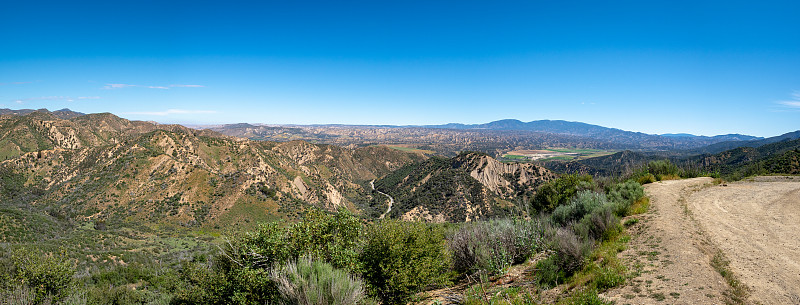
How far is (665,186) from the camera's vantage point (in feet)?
72.6

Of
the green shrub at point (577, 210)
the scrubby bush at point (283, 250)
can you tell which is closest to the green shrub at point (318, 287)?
the scrubby bush at point (283, 250)

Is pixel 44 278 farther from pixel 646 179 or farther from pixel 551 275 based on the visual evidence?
pixel 646 179

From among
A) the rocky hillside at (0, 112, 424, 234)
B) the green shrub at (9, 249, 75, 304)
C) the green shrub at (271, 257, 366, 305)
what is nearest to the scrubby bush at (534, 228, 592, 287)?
the green shrub at (271, 257, 366, 305)

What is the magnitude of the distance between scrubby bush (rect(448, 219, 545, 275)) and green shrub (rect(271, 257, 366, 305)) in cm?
611

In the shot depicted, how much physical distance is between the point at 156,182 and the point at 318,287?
235 ft

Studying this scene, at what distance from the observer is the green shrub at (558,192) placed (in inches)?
1112

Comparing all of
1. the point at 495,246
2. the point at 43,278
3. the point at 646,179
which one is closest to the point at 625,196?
the point at 646,179

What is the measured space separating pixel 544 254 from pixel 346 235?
9.00 m

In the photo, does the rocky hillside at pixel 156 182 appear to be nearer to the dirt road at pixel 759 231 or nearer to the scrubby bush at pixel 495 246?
the scrubby bush at pixel 495 246

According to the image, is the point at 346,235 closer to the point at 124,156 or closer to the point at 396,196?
the point at 124,156

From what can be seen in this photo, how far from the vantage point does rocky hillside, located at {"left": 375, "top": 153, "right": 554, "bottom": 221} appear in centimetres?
8081

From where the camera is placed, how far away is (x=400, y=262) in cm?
1213

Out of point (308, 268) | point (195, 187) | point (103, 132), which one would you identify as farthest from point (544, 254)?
point (103, 132)

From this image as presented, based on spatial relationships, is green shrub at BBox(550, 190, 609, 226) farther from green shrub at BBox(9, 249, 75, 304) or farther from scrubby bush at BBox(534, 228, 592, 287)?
green shrub at BBox(9, 249, 75, 304)
